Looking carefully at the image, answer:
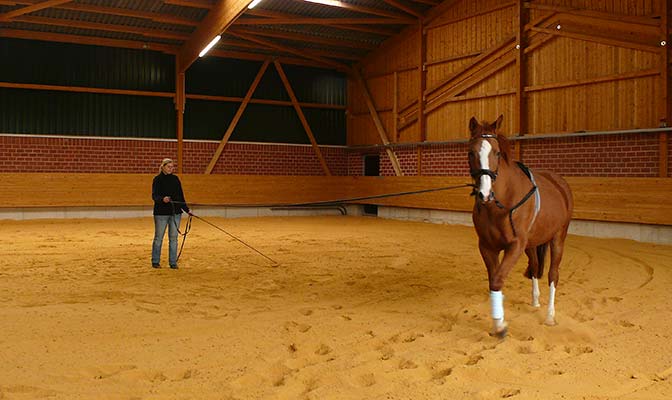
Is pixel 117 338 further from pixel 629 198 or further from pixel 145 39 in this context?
pixel 145 39

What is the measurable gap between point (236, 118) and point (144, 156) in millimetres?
3231

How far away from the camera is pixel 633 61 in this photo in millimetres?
12367

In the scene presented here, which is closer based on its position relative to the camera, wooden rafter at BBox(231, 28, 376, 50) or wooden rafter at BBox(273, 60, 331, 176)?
wooden rafter at BBox(231, 28, 376, 50)

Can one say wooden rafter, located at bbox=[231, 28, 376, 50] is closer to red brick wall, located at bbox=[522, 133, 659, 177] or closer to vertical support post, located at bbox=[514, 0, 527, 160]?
vertical support post, located at bbox=[514, 0, 527, 160]

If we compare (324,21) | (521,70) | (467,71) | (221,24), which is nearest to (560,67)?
(521,70)

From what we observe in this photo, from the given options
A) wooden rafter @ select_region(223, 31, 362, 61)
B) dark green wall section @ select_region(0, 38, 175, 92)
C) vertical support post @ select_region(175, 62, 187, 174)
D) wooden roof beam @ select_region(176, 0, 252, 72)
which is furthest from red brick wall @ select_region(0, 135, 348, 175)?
wooden rafter @ select_region(223, 31, 362, 61)

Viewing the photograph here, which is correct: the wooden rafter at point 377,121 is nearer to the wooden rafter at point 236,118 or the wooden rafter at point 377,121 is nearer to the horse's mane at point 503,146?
the wooden rafter at point 236,118

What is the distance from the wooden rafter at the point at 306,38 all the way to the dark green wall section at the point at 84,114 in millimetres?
3514

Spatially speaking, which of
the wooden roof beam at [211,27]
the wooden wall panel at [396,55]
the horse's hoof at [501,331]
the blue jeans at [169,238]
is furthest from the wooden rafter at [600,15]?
the blue jeans at [169,238]

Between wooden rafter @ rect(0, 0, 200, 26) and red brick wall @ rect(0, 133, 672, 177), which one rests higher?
wooden rafter @ rect(0, 0, 200, 26)

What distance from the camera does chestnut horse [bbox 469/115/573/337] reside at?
15.1 feet

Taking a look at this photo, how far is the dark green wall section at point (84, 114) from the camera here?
1670cm

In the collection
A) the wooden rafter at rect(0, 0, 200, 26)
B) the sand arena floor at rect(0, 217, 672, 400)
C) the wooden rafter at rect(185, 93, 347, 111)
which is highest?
the wooden rafter at rect(0, 0, 200, 26)

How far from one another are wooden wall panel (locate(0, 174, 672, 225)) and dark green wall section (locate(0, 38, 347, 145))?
156cm
